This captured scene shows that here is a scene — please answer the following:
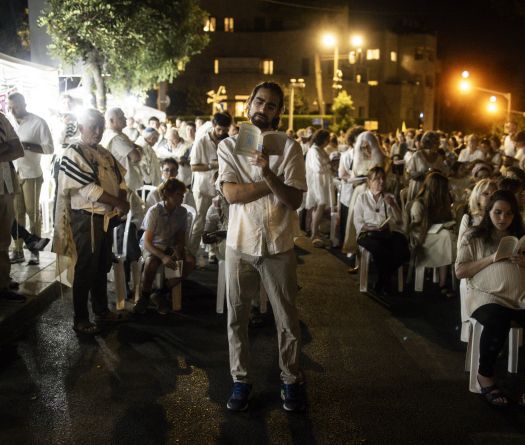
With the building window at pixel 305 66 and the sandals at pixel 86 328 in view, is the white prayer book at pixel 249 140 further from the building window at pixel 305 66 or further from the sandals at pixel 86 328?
the building window at pixel 305 66

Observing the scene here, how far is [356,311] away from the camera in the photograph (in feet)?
23.2

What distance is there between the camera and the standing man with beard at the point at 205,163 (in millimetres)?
8602

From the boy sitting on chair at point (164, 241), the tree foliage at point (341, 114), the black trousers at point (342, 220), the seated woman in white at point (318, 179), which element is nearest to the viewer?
the boy sitting on chair at point (164, 241)

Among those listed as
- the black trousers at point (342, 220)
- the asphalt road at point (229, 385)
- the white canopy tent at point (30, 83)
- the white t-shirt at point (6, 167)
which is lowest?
the asphalt road at point (229, 385)

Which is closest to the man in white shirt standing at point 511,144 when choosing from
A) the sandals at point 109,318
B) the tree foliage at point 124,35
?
the tree foliage at point 124,35

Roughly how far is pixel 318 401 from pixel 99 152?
10.2 ft

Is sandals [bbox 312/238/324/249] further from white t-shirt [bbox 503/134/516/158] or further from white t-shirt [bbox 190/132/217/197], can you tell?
white t-shirt [bbox 503/134/516/158]

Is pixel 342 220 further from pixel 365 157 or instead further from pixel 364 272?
pixel 364 272

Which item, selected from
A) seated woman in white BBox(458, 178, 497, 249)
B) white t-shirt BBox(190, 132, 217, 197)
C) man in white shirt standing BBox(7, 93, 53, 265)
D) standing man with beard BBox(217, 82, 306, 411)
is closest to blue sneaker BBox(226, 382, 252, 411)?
standing man with beard BBox(217, 82, 306, 411)

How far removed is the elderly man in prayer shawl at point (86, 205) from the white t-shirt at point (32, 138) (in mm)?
2466

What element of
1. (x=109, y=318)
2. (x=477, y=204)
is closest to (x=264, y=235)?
(x=477, y=204)

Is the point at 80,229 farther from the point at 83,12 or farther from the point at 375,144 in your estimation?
the point at 83,12

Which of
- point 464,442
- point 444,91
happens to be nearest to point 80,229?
point 464,442

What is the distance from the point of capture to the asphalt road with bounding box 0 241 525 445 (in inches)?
163
